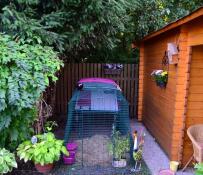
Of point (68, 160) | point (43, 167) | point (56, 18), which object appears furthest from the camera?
point (56, 18)

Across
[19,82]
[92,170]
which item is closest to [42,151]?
[92,170]

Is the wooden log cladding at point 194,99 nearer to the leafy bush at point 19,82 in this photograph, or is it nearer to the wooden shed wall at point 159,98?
the wooden shed wall at point 159,98

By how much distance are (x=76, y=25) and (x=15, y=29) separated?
130 centimetres

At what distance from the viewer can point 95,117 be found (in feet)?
17.8

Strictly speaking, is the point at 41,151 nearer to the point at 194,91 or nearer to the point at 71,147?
the point at 71,147

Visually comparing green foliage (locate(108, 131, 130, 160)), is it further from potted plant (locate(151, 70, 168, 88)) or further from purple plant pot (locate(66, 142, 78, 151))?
potted plant (locate(151, 70, 168, 88))

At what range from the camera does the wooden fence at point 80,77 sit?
333 inches

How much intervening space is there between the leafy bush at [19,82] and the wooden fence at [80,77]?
3.91 metres

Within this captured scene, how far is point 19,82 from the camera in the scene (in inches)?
151

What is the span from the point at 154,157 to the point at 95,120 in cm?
138

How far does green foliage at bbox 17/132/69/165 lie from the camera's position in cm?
438

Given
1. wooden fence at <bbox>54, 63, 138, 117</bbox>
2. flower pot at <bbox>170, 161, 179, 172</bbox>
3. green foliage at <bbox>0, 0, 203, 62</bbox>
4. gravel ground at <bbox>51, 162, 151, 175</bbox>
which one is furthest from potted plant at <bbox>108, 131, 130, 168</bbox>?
wooden fence at <bbox>54, 63, 138, 117</bbox>

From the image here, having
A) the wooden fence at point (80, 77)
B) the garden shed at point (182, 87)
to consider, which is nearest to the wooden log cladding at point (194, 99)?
the garden shed at point (182, 87)

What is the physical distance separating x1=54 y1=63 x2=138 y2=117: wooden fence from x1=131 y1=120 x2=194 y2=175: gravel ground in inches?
88.7
